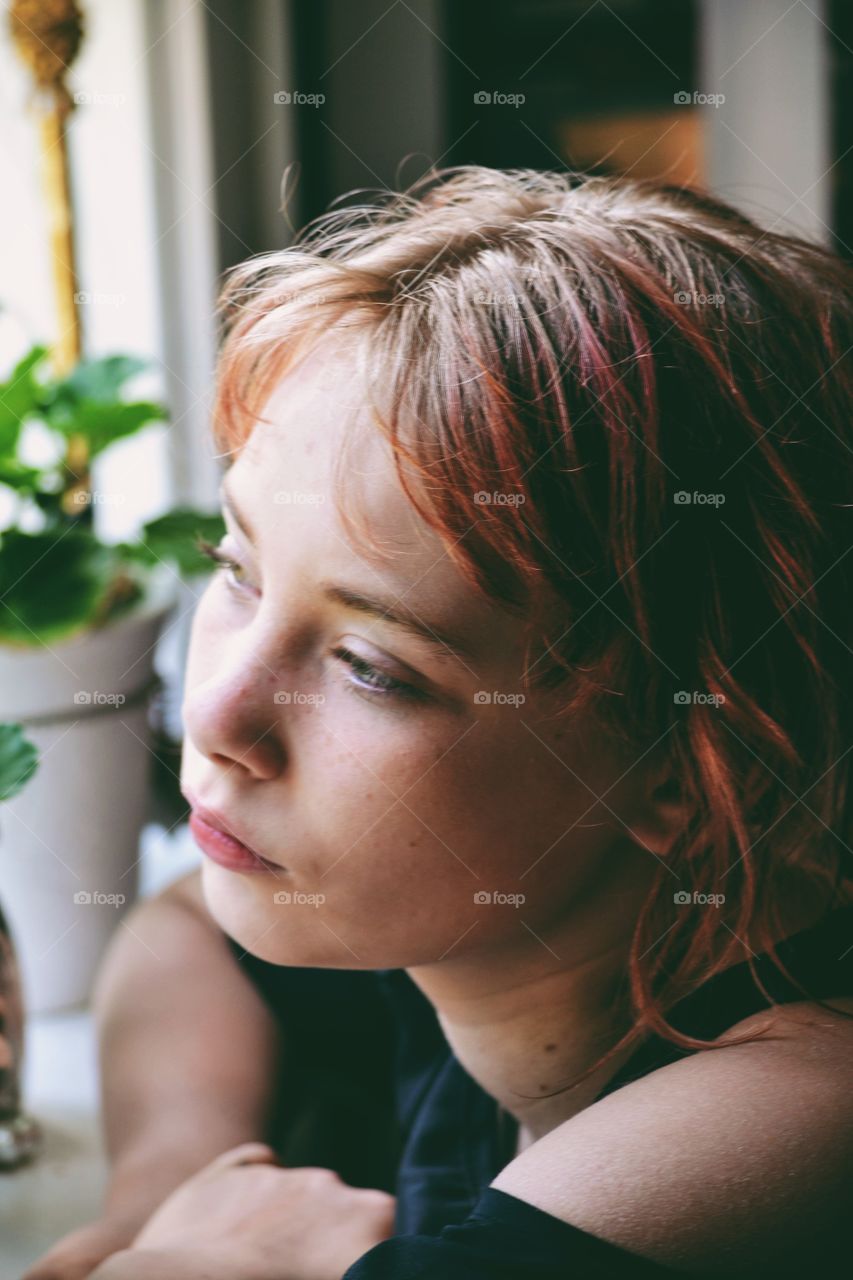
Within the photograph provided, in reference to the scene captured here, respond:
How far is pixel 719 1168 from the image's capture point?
44 centimetres

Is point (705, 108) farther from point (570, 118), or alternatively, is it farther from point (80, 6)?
point (80, 6)

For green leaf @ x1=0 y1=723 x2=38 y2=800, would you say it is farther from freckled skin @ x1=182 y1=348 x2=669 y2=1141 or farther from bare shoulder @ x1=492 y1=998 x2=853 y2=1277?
bare shoulder @ x1=492 y1=998 x2=853 y2=1277

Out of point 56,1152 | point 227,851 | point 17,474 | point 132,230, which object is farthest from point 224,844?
point 132,230

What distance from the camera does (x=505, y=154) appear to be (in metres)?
1.56

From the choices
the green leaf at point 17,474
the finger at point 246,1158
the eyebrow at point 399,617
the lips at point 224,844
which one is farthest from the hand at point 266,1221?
the green leaf at point 17,474

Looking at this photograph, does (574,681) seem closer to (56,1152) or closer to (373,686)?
(373,686)

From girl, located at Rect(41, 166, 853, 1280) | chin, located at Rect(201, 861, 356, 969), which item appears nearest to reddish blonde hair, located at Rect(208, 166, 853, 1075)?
girl, located at Rect(41, 166, 853, 1280)

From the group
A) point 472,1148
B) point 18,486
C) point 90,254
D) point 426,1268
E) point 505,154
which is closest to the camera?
point 426,1268

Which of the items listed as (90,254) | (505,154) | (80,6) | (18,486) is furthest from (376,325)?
(505,154)

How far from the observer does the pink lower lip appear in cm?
53

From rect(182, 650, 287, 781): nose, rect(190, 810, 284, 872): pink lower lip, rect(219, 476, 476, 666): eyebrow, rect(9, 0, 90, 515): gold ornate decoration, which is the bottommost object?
rect(190, 810, 284, 872): pink lower lip

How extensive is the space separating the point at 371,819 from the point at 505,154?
1.26m

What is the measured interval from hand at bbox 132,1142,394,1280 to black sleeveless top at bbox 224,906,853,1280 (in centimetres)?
3

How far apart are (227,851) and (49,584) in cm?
35
